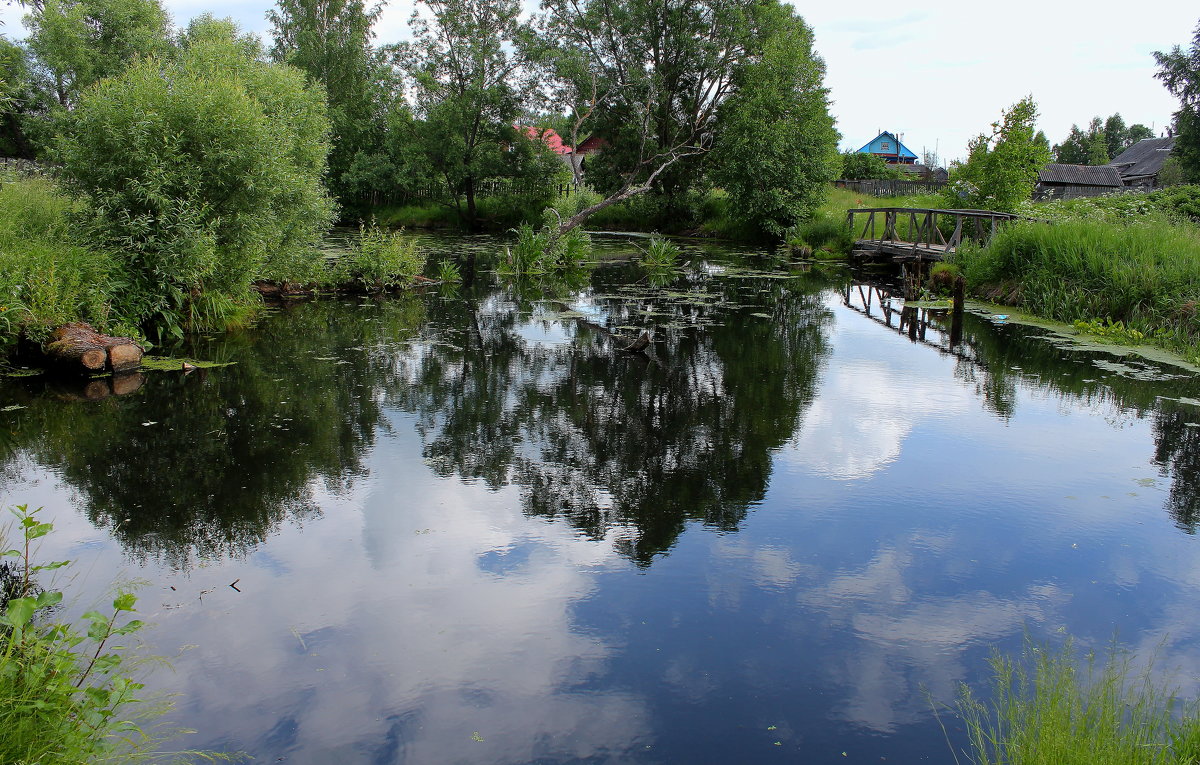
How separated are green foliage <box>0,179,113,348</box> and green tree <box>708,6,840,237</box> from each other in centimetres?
2306

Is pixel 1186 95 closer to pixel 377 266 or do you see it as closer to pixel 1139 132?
pixel 377 266

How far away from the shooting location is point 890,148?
6500 centimetres

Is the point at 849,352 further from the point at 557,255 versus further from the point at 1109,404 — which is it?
the point at 557,255

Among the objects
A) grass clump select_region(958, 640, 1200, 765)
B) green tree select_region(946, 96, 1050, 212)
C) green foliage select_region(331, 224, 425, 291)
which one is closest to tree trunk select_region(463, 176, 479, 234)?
green foliage select_region(331, 224, 425, 291)

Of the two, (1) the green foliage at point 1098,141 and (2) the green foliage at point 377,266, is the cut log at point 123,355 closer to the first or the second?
(2) the green foliage at point 377,266

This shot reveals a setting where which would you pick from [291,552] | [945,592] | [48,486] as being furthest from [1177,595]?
[48,486]

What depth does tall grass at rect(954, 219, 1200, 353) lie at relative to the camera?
11.4m

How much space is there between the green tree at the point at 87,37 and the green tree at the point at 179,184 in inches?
1037

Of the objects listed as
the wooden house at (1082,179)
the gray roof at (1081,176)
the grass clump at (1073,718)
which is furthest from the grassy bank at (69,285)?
the gray roof at (1081,176)

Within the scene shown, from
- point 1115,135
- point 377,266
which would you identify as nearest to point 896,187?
point 377,266

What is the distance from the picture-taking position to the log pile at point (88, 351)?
9.23 m

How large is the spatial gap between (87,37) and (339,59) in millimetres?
10974

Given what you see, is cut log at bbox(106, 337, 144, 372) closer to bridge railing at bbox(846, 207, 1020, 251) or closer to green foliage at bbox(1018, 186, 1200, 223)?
bridge railing at bbox(846, 207, 1020, 251)

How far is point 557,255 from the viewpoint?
21719 mm
